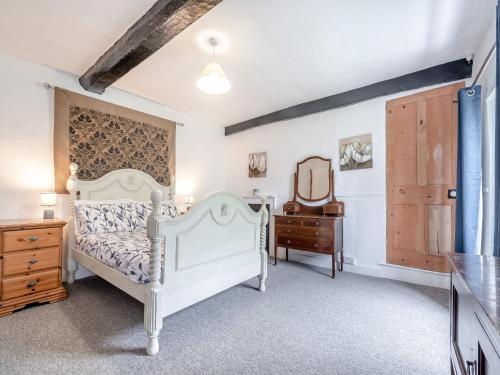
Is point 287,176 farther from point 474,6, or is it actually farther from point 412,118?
point 474,6

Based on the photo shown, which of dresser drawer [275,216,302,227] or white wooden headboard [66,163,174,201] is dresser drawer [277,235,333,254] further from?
white wooden headboard [66,163,174,201]

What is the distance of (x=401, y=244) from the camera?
2984 millimetres

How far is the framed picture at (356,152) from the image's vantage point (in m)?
3.25

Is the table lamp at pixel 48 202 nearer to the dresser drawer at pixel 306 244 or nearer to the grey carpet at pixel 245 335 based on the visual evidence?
the grey carpet at pixel 245 335

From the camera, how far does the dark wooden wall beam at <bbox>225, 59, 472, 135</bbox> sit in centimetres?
259

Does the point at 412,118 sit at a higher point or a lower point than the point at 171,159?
higher

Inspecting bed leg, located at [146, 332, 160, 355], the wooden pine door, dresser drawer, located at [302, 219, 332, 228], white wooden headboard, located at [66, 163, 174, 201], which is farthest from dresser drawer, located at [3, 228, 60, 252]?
the wooden pine door

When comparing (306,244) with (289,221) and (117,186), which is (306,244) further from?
(117,186)

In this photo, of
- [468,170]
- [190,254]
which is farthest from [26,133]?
[468,170]

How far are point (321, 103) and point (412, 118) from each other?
1206 millimetres

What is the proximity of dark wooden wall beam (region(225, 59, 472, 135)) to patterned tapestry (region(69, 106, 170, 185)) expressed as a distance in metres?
1.92

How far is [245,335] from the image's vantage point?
1.79 metres

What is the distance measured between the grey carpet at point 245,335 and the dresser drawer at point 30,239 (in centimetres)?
57

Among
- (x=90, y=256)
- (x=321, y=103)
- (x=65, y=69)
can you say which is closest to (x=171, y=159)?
(x=65, y=69)
